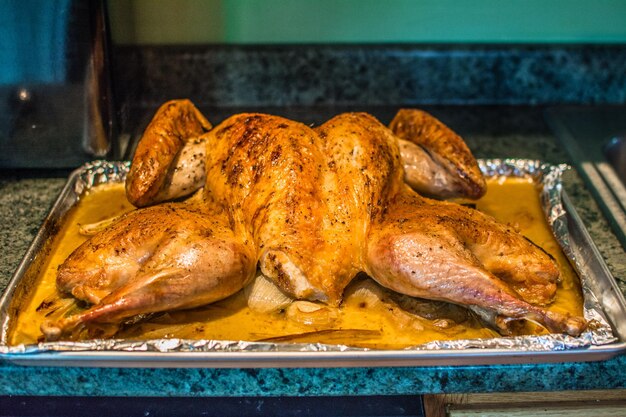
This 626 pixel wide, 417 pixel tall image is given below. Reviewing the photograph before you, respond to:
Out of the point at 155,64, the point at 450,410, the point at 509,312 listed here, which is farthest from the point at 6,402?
the point at 155,64

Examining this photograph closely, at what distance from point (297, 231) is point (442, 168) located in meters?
0.53

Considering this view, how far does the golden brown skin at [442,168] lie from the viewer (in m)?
2.01

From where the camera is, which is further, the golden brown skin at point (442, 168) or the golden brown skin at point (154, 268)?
the golden brown skin at point (442, 168)

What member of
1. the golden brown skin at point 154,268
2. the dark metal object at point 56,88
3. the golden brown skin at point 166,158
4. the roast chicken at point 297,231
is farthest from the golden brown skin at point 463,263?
the dark metal object at point 56,88

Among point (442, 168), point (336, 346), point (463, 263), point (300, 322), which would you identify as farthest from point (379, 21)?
point (336, 346)

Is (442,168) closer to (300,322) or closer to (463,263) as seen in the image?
(463,263)

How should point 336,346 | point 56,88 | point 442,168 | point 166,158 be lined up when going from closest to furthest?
point 336,346 → point 166,158 → point 442,168 → point 56,88

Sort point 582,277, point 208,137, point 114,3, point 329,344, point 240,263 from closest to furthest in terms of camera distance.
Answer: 1. point 329,344
2. point 240,263
3. point 582,277
4. point 208,137
5. point 114,3

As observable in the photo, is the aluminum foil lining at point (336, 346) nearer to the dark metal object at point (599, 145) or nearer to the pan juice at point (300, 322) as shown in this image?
the pan juice at point (300, 322)

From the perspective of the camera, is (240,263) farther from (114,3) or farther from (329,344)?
(114,3)

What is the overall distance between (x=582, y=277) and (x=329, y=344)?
0.73 meters

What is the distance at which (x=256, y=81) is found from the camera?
269 centimetres

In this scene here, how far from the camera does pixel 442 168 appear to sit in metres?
2.03

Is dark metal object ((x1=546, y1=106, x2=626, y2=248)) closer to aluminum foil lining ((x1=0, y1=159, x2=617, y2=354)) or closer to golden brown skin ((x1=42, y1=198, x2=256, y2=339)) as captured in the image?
aluminum foil lining ((x1=0, y1=159, x2=617, y2=354))
